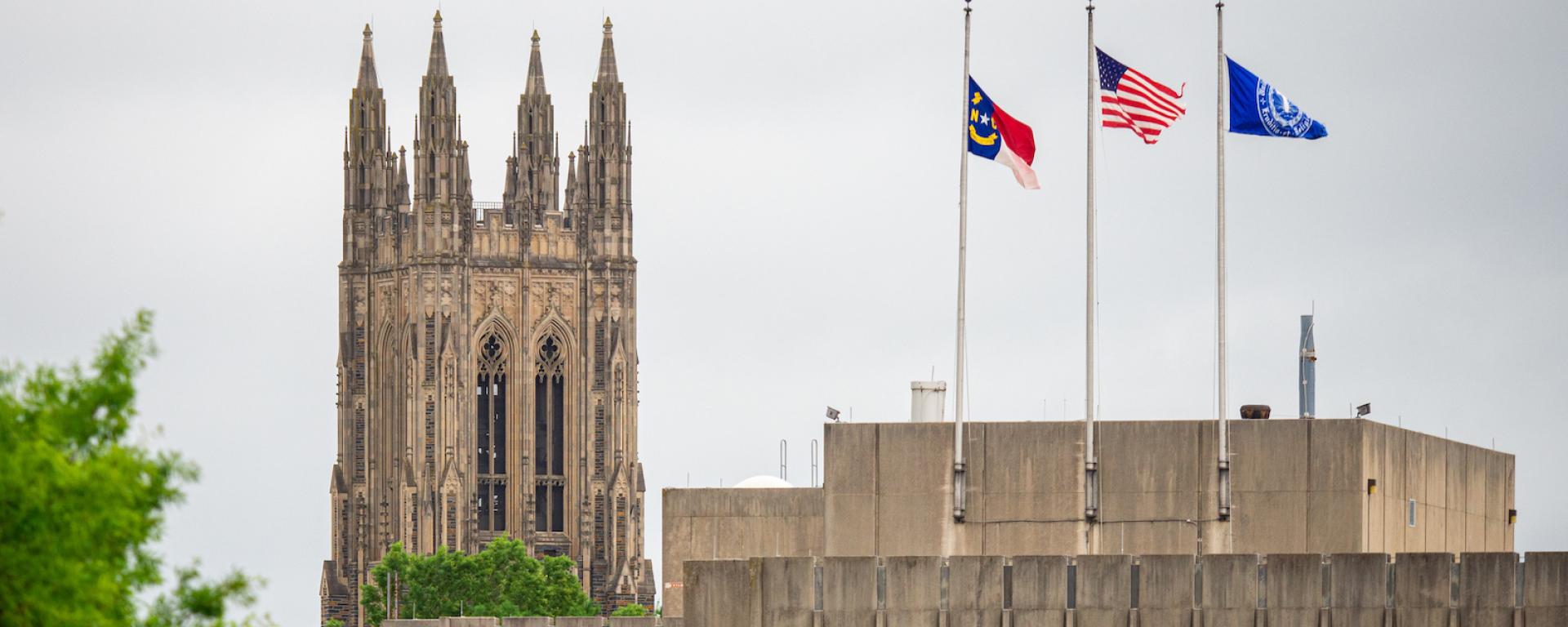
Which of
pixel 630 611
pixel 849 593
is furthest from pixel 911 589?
pixel 630 611

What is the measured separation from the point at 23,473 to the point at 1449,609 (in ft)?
74.2

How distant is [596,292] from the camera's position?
153 metres

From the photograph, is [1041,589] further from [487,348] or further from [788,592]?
[487,348]

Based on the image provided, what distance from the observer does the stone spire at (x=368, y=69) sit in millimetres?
157375

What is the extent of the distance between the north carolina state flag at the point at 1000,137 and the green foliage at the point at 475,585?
264 ft

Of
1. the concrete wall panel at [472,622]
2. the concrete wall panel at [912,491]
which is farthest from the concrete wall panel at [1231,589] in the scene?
the concrete wall panel at [472,622]

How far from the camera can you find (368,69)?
158 metres

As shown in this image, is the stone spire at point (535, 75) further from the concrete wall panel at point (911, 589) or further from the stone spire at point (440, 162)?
the concrete wall panel at point (911, 589)

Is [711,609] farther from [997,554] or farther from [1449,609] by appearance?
[1449,609]

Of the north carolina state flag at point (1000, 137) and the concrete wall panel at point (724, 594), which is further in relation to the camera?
the north carolina state flag at point (1000, 137)

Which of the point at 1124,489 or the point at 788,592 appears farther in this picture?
the point at 1124,489

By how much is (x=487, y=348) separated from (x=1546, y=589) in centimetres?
10751

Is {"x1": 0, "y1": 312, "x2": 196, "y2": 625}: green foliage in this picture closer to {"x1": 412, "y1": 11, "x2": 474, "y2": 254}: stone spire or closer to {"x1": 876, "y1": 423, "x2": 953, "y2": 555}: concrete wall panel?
{"x1": 876, "y1": 423, "x2": 953, "y2": 555}: concrete wall panel

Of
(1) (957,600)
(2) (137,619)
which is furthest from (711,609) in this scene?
(2) (137,619)
